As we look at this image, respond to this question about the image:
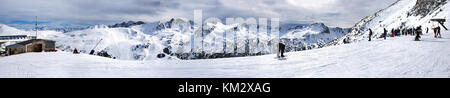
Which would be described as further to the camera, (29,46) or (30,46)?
(30,46)
